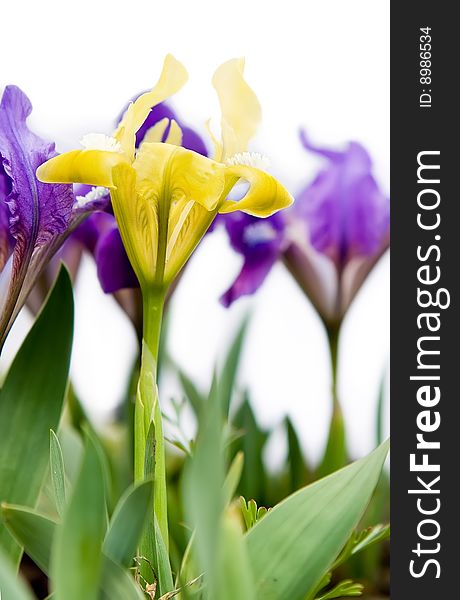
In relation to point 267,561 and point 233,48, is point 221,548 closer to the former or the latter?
point 267,561

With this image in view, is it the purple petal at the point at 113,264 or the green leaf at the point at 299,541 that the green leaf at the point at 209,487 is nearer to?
the green leaf at the point at 299,541

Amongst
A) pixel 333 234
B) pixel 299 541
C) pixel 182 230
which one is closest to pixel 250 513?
pixel 299 541

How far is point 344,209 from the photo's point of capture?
606mm

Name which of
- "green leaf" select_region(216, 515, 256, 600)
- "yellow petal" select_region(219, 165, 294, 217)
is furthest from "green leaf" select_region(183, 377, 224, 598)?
"yellow petal" select_region(219, 165, 294, 217)

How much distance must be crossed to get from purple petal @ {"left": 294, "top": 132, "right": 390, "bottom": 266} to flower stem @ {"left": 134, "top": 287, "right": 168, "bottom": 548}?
0.23 metres

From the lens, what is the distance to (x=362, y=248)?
1.99 ft

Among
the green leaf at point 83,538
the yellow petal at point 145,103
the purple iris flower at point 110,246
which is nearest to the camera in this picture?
the green leaf at point 83,538

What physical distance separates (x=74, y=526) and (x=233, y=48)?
340 mm

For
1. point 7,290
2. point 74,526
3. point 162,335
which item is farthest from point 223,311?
point 74,526

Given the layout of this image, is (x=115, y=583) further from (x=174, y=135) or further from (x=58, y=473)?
(x=174, y=135)

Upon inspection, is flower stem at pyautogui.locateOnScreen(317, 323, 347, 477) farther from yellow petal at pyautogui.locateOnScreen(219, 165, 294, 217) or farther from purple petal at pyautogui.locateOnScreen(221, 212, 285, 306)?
yellow petal at pyautogui.locateOnScreen(219, 165, 294, 217)

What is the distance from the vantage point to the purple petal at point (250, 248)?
0.57 meters

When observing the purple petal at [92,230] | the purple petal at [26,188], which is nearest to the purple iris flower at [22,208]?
the purple petal at [26,188]

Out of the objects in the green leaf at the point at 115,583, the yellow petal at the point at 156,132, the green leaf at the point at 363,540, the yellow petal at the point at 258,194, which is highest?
the yellow petal at the point at 156,132
